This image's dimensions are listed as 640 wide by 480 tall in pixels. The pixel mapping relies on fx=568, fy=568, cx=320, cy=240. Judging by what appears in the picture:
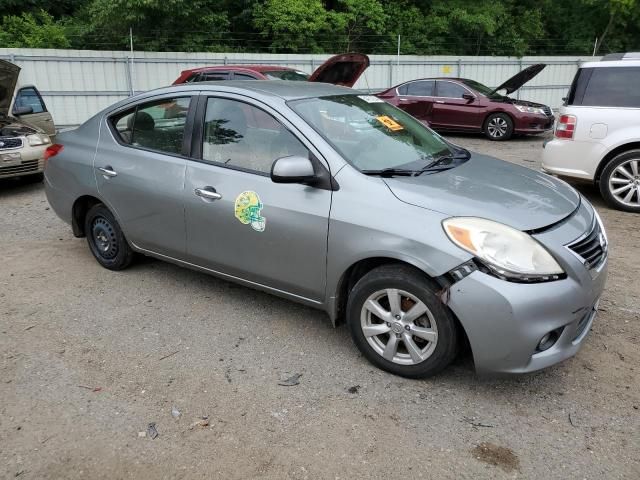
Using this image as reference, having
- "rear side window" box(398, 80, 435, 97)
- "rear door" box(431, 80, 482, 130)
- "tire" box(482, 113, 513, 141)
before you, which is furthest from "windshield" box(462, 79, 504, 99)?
"rear side window" box(398, 80, 435, 97)

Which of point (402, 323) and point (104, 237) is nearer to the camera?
point (402, 323)

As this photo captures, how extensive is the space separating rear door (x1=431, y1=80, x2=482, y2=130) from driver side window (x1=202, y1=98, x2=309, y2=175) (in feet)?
33.0

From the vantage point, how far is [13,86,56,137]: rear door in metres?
9.16

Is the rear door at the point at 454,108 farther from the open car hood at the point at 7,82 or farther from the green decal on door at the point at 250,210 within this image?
the green decal on door at the point at 250,210

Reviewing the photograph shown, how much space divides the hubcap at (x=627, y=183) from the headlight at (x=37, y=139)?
7454 millimetres

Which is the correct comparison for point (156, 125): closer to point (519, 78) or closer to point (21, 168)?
point (21, 168)

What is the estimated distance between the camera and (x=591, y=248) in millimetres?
3191

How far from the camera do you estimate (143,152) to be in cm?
441

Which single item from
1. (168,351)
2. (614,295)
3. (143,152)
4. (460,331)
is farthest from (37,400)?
(614,295)

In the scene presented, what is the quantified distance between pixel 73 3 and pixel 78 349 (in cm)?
2235

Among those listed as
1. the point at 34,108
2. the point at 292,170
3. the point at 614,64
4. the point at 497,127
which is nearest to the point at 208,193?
the point at 292,170

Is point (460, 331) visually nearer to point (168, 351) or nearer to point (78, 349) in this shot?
point (168, 351)

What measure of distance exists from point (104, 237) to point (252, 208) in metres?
1.94

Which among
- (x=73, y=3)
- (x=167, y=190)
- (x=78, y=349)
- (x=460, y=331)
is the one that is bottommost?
(x=78, y=349)
